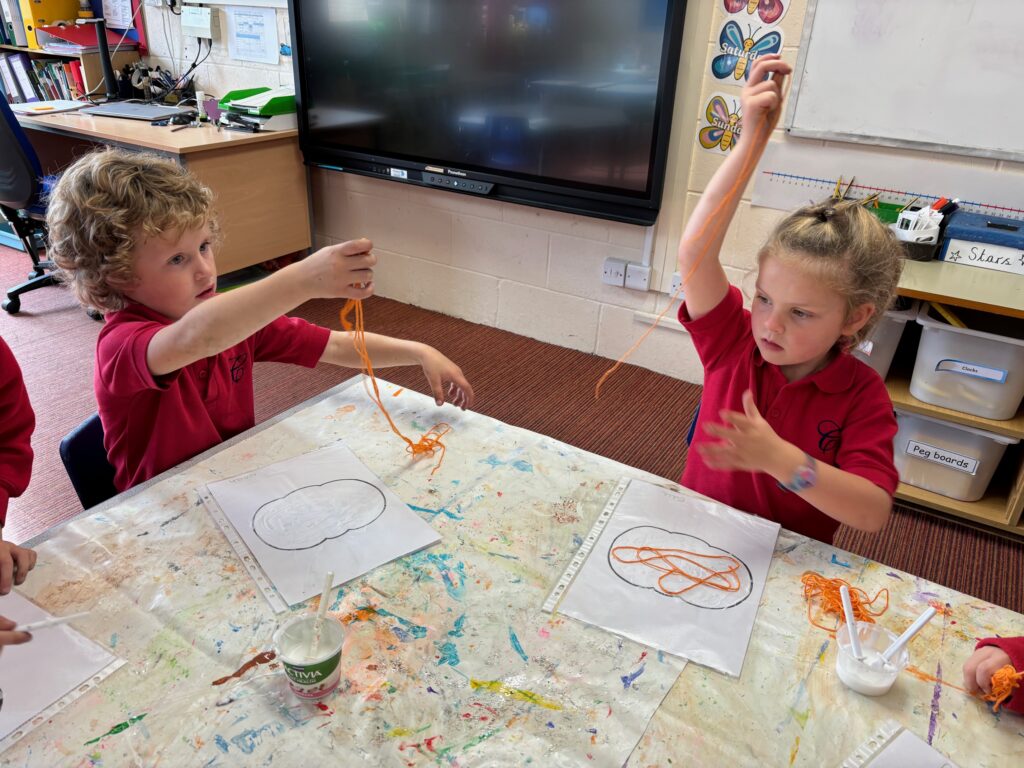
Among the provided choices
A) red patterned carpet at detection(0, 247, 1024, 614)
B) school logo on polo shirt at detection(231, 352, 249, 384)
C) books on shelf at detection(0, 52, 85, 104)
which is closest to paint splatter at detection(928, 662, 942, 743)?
school logo on polo shirt at detection(231, 352, 249, 384)

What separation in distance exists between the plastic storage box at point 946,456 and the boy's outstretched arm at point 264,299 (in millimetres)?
1757

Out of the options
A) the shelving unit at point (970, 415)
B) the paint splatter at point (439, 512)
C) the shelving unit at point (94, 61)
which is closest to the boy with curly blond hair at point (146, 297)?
the paint splatter at point (439, 512)

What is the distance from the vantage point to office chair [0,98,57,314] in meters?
2.87

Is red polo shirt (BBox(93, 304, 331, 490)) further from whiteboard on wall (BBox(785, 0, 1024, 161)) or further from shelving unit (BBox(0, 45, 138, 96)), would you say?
shelving unit (BBox(0, 45, 138, 96))

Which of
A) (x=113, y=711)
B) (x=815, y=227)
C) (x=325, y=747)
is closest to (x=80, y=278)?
(x=113, y=711)

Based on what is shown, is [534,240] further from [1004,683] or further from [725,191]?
[1004,683]

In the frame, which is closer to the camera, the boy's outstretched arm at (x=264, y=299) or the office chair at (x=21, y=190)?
the boy's outstretched arm at (x=264, y=299)

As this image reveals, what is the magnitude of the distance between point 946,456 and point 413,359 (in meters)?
1.61

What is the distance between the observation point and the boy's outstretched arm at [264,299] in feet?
3.03

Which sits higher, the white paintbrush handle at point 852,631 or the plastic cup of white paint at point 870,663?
the white paintbrush handle at point 852,631

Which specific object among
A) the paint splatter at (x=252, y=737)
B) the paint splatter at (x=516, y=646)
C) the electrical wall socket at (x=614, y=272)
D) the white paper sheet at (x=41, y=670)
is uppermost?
the white paper sheet at (x=41, y=670)

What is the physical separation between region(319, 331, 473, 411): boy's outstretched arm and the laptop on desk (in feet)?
8.23

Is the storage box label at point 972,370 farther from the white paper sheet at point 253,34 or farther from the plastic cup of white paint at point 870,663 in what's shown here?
the white paper sheet at point 253,34

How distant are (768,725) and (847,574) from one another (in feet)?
0.95
